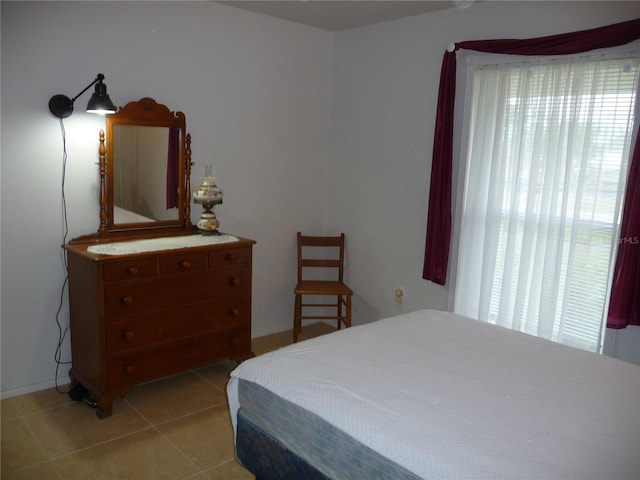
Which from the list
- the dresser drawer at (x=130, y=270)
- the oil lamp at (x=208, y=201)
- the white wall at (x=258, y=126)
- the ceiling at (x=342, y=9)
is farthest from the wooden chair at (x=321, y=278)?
the ceiling at (x=342, y=9)

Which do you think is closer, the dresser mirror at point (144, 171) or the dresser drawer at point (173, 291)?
the dresser drawer at point (173, 291)

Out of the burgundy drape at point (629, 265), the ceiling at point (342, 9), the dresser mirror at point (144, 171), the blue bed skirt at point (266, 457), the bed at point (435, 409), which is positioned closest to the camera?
the bed at point (435, 409)

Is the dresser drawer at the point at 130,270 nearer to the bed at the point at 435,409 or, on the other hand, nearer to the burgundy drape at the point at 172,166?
the burgundy drape at the point at 172,166

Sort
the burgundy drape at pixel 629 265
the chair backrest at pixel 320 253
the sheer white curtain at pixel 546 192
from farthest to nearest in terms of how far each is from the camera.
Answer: the chair backrest at pixel 320 253, the sheer white curtain at pixel 546 192, the burgundy drape at pixel 629 265

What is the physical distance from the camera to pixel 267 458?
2.02 m

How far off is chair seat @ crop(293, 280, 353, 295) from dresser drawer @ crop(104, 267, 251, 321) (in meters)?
0.58

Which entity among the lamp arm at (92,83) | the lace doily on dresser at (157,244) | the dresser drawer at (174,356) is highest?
the lamp arm at (92,83)

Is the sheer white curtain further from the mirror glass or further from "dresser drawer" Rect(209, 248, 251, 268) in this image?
the mirror glass

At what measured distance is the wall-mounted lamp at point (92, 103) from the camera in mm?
2842

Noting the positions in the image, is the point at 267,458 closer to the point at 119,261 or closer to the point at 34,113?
the point at 119,261

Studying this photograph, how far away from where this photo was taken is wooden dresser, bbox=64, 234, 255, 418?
9.39 ft

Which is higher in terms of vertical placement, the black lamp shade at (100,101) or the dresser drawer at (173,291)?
the black lamp shade at (100,101)

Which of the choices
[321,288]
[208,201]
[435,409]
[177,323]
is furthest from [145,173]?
[435,409]

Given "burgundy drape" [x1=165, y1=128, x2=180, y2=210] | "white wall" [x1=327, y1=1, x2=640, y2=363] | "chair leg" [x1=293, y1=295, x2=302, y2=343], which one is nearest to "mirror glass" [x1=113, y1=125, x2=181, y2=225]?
"burgundy drape" [x1=165, y1=128, x2=180, y2=210]
